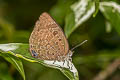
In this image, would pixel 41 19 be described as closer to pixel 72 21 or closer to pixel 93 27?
pixel 72 21

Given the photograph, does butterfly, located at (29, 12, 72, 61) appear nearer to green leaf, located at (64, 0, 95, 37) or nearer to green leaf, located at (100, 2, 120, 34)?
green leaf, located at (64, 0, 95, 37)

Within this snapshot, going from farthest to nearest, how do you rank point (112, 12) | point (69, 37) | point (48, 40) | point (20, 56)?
1. point (69, 37)
2. point (112, 12)
3. point (48, 40)
4. point (20, 56)

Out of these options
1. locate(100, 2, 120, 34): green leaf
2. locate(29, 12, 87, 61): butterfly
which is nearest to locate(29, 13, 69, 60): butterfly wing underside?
locate(29, 12, 87, 61): butterfly

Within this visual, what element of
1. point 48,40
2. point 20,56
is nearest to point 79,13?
point 48,40

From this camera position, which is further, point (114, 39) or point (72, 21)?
point (114, 39)

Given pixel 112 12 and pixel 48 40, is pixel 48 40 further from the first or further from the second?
pixel 112 12

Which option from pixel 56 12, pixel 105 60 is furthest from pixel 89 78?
pixel 56 12
